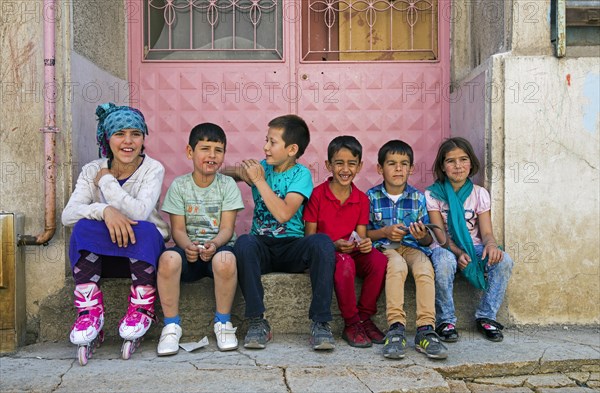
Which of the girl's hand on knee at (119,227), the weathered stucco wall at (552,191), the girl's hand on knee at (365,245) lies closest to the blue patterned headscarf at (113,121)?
the girl's hand on knee at (119,227)

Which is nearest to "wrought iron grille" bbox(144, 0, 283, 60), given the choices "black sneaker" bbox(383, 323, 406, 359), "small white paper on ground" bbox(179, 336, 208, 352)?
"small white paper on ground" bbox(179, 336, 208, 352)

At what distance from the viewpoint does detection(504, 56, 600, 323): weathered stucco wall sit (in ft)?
12.6

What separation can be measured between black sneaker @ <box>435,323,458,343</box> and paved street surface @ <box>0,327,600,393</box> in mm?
37

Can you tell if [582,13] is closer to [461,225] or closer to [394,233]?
[461,225]

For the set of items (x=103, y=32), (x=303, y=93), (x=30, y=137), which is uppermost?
(x=103, y=32)

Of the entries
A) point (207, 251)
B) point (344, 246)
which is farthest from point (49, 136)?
point (344, 246)

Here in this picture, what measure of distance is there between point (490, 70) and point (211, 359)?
2.30 m

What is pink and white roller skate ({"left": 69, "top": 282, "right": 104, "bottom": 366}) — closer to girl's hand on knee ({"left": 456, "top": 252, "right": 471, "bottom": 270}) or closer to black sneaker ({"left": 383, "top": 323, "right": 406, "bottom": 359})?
black sneaker ({"left": 383, "top": 323, "right": 406, "bottom": 359})

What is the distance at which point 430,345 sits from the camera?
323 cm

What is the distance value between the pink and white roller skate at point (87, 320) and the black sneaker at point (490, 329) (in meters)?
2.05

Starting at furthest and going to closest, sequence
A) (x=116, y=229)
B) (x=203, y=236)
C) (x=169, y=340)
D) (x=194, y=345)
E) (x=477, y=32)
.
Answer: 1. (x=477, y=32)
2. (x=203, y=236)
3. (x=194, y=345)
4. (x=169, y=340)
5. (x=116, y=229)

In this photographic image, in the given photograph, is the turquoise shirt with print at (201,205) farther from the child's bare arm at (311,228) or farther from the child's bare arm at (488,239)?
the child's bare arm at (488,239)

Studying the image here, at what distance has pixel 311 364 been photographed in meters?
3.14

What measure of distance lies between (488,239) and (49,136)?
253 centimetres
